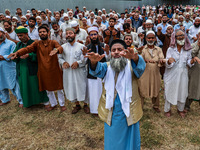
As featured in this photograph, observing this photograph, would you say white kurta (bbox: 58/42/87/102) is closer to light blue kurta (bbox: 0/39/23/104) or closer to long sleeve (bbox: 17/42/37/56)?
long sleeve (bbox: 17/42/37/56)

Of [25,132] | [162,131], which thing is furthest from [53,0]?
[162,131]

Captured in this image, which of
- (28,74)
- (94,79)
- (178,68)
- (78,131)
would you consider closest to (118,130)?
(78,131)

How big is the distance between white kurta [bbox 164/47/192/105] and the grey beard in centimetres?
171

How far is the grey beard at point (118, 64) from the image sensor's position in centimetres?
204

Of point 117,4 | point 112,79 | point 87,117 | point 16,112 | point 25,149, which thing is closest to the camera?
point 112,79

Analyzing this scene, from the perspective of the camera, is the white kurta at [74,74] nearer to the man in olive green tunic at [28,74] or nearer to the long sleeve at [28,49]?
the long sleeve at [28,49]

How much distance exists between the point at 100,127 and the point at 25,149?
1.53m

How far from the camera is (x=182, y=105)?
3.70m

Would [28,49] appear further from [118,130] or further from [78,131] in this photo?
[118,130]

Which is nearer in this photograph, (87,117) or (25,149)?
(25,149)

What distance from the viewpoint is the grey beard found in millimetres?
2045

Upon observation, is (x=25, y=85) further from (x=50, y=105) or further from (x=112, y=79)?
(x=112, y=79)

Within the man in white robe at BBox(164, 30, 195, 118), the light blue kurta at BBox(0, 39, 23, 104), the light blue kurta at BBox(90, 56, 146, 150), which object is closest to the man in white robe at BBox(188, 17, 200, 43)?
the man in white robe at BBox(164, 30, 195, 118)

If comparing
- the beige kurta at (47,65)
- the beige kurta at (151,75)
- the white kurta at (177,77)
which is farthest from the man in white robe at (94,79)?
the white kurta at (177,77)
